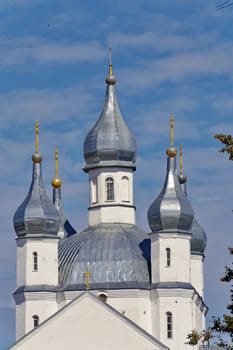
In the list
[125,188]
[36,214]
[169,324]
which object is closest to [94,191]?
[125,188]

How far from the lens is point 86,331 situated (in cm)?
6475

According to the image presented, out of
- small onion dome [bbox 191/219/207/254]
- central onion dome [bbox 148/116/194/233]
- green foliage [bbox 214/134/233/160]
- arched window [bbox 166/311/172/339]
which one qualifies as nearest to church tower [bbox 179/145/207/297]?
small onion dome [bbox 191/219/207/254]

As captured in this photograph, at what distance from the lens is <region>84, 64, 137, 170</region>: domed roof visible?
7125 cm

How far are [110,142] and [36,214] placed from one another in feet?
16.6

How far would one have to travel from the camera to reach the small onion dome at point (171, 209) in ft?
222

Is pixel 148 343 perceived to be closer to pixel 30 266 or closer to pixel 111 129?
pixel 30 266

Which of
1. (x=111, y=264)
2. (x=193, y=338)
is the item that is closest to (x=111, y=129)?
(x=111, y=264)

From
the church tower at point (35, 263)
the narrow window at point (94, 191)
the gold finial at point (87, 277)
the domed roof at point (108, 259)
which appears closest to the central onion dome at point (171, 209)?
the domed roof at point (108, 259)

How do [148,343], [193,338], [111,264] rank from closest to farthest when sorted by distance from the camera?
[193,338], [148,343], [111,264]

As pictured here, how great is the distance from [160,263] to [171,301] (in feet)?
5.31

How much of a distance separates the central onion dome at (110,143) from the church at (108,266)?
0.04 meters

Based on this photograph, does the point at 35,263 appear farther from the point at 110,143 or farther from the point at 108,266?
the point at 110,143

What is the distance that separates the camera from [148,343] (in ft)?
210

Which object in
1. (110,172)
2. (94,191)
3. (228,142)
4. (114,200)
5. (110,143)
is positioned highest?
(110,143)
